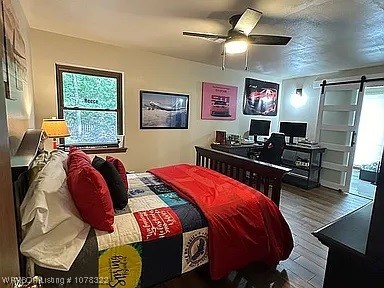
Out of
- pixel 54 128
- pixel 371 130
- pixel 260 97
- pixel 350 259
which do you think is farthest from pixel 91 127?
pixel 371 130

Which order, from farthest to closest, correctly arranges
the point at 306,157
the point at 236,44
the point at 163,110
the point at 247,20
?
the point at 306,157, the point at 163,110, the point at 236,44, the point at 247,20

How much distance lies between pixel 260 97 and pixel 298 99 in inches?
34.6

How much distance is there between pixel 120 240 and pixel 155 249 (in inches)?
9.4

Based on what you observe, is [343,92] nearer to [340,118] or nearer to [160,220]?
[340,118]

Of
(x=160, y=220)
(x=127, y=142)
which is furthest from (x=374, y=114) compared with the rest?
(x=160, y=220)

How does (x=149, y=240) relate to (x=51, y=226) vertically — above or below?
below

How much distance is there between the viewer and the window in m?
3.21

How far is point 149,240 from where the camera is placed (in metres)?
1.42

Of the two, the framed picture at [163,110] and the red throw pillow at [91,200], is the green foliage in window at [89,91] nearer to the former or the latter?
the framed picture at [163,110]

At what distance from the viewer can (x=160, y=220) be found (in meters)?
1.55

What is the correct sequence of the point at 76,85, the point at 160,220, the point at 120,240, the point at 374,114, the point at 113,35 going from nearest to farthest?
the point at 120,240 < the point at 160,220 < the point at 113,35 < the point at 76,85 < the point at 374,114

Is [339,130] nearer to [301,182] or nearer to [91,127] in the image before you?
[301,182]

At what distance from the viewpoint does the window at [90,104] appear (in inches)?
127

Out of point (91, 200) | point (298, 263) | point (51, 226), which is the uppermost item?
point (91, 200)
